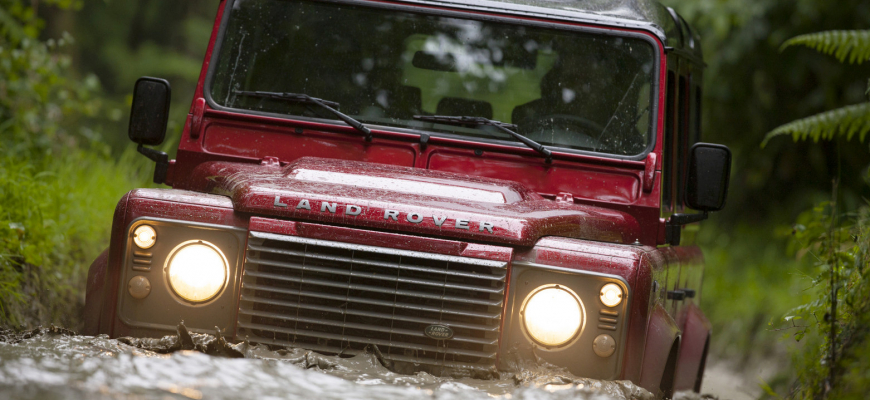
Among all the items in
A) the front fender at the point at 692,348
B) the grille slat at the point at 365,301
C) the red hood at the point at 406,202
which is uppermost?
the red hood at the point at 406,202

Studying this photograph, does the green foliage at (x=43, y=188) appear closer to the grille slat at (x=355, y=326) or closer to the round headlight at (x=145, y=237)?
the round headlight at (x=145, y=237)

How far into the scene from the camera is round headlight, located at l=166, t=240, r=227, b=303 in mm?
3002

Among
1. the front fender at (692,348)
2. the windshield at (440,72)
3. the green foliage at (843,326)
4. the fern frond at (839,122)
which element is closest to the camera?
the green foliage at (843,326)

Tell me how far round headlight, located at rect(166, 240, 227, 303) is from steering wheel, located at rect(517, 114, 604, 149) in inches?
62.6

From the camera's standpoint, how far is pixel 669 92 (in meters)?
4.24

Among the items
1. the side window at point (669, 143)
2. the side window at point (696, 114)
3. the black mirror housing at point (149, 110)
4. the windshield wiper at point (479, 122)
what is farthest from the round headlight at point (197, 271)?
→ the side window at point (696, 114)

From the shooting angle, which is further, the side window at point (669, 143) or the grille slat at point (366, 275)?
the side window at point (669, 143)

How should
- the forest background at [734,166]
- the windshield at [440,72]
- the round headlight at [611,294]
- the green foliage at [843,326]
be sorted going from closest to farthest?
1. the green foliage at [843,326]
2. the round headlight at [611,294]
3. the windshield at [440,72]
4. the forest background at [734,166]

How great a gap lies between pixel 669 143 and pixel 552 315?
1711 mm

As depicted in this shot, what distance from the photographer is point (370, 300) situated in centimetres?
296

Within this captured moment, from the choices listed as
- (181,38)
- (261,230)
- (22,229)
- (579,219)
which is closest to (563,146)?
(579,219)

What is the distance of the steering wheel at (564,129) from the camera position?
13.0 feet

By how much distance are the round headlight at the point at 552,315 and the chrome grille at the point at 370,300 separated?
0.36 ft

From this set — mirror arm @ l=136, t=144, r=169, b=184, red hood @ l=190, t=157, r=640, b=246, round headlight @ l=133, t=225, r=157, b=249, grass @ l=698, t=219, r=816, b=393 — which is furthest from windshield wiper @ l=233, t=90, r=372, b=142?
grass @ l=698, t=219, r=816, b=393
